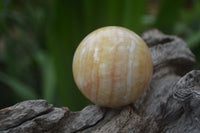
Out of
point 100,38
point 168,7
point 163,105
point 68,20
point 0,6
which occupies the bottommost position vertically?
point 163,105

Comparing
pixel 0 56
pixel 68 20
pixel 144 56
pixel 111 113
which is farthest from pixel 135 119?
pixel 0 56

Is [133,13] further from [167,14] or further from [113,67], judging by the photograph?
[113,67]

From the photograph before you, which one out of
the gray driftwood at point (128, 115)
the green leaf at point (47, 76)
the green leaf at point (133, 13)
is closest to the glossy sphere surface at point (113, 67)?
the gray driftwood at point (128, 115)

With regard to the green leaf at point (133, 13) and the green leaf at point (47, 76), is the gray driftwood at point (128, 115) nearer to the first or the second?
the green leaf at point (133, 13)

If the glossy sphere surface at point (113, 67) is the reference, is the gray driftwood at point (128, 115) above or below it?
below

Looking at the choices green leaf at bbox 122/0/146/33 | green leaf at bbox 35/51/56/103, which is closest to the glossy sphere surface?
green leaf at bbox 122/0/146/33

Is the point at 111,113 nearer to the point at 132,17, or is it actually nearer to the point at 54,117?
the point at 54,117

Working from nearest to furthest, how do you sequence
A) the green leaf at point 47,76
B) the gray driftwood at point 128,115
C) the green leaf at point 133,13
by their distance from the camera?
the gray driftwood at point 128,115, the green leaf at point 133,13, the green leaf at point 47,76
